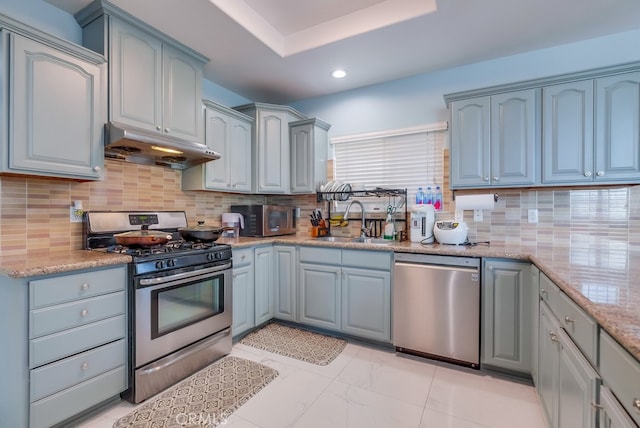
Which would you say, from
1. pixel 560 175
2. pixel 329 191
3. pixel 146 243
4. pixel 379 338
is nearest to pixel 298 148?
pixel 329 191

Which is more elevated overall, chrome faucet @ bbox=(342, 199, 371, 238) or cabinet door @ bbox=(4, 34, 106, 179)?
cabinet door @ bbox=(4, 34, 106, 179)

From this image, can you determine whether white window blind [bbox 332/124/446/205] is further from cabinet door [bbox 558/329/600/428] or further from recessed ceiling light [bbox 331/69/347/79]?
cabinet door [bbox 558/329/600/428]

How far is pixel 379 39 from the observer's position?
7.81 ft

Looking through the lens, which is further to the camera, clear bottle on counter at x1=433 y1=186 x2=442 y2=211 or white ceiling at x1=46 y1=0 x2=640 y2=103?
Result: clear bottle on counter at x1=433 y1=186 x2=442 y2=211

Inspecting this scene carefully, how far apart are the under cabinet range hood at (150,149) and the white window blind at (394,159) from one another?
60.3 inches

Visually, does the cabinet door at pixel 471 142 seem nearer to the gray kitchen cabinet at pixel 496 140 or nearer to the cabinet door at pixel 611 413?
the gray kitchen cabinet at pixel 496 140

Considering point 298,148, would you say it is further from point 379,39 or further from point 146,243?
point 146,243

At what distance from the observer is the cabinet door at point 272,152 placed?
3.24 metres

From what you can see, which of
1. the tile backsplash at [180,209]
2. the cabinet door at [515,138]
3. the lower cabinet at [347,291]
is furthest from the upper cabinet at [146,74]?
the cabinet door at [515,138]

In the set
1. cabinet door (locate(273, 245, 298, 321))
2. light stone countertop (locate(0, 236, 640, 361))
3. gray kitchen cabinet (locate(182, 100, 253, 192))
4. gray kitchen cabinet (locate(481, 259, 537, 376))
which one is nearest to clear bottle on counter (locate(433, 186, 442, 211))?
light stone countertop (locate(0, 236, 640, 361))

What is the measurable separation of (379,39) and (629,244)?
95.9 inches

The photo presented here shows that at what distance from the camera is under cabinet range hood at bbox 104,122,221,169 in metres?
1.96

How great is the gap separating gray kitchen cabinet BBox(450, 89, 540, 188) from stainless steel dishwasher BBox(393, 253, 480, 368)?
74cm

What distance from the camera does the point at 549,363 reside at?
1467mm
